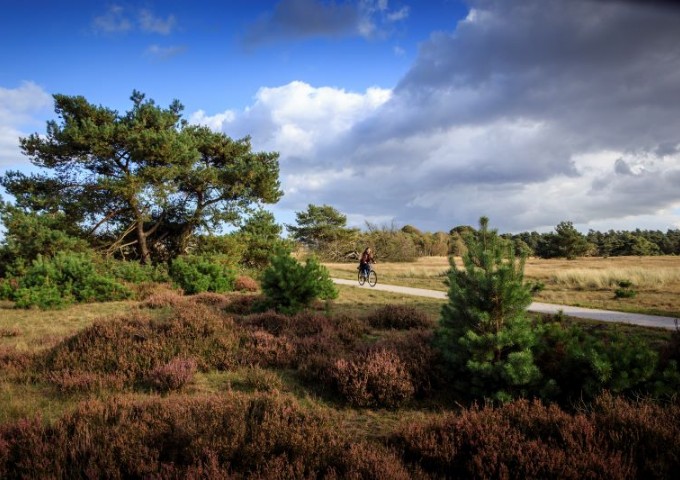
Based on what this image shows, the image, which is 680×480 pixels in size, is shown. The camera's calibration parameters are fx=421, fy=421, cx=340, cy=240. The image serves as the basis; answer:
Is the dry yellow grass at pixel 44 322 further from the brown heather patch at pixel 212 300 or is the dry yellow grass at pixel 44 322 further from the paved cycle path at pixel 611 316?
the paved cycle path at pixel 611 316

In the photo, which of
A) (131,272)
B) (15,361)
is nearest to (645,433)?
(15,361)

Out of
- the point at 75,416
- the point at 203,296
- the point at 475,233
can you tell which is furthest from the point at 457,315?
the point at 203,296

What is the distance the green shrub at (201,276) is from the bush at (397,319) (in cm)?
992

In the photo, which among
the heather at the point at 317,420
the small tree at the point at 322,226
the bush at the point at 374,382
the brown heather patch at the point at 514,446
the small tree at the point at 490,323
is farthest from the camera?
the small tree at the point at 322,226

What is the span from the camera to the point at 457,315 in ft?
18.6

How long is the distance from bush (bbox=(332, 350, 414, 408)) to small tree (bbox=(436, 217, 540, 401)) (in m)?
0.71

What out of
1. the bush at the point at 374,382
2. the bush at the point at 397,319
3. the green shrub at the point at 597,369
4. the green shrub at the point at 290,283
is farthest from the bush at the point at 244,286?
the green shrub at the point at 597,369

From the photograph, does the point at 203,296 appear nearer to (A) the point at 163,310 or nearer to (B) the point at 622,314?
(A) the point at 163,310

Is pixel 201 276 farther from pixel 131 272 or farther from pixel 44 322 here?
pixel 44 322

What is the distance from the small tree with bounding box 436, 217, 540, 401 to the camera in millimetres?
5137

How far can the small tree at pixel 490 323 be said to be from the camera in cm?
514

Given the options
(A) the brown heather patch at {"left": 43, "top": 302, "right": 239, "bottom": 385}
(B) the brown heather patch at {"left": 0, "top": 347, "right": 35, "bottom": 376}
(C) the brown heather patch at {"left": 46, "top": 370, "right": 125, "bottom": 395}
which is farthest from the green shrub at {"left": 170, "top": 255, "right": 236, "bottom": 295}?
(C) the brown heather patch at {"left": 46, "top": 370, "right": 125, "bottom": 395}

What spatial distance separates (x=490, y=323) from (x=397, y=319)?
5222mm

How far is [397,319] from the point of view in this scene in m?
10.5
